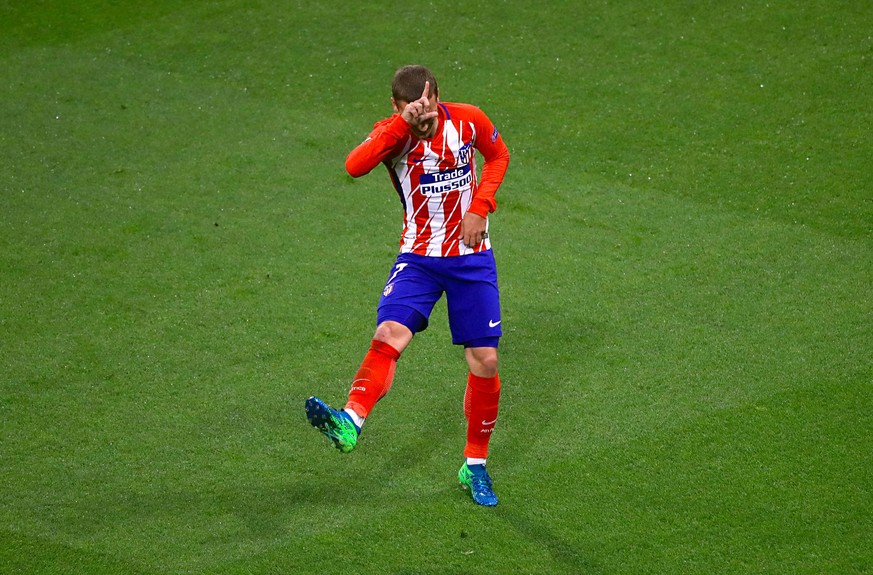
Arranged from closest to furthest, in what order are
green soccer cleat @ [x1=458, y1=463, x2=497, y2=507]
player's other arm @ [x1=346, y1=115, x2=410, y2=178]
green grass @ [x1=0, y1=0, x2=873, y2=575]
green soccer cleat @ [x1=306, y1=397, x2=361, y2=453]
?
green soccer cleat @ [x1=306, y1=397, x2=361, y2=453] → player's other arm @ [x1=346, y1=115, x2=410, y2=178] → green grass @ [x1=0, y1=0, x2=873, y2=575] → green soccer cleat @ [x1=458, y1=463, x2=497, y2=507]

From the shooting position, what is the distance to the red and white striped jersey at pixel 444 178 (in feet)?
17.1

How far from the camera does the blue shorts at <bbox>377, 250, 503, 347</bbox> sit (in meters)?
5.25

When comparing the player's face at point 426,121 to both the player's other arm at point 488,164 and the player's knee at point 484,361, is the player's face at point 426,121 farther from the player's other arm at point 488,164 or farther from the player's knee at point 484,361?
the player's knee at point 484,361

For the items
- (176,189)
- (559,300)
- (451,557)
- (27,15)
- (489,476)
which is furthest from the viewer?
(27,15)

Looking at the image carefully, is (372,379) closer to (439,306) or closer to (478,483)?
(478,483)

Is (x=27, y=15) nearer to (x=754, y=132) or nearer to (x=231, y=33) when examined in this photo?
(x=231, y=33)

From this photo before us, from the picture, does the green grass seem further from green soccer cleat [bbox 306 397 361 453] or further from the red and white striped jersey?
the red and white striped jersey

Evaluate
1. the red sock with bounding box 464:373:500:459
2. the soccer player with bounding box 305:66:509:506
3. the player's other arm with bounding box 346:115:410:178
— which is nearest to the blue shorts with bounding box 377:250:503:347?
the soccer player with bounding box 305:66:509:506

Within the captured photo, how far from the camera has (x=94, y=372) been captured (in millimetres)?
6559

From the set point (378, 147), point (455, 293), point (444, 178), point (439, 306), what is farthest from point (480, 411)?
point (439, 306)

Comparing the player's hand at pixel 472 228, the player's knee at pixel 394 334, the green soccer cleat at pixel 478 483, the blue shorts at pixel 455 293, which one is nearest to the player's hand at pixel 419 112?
the player's hand at pixel 472 228

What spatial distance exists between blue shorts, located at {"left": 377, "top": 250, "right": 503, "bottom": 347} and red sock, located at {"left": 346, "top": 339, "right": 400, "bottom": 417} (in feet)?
0.73

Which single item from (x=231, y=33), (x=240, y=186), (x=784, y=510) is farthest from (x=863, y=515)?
(x=231, y=33)

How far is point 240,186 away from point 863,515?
5719mm
